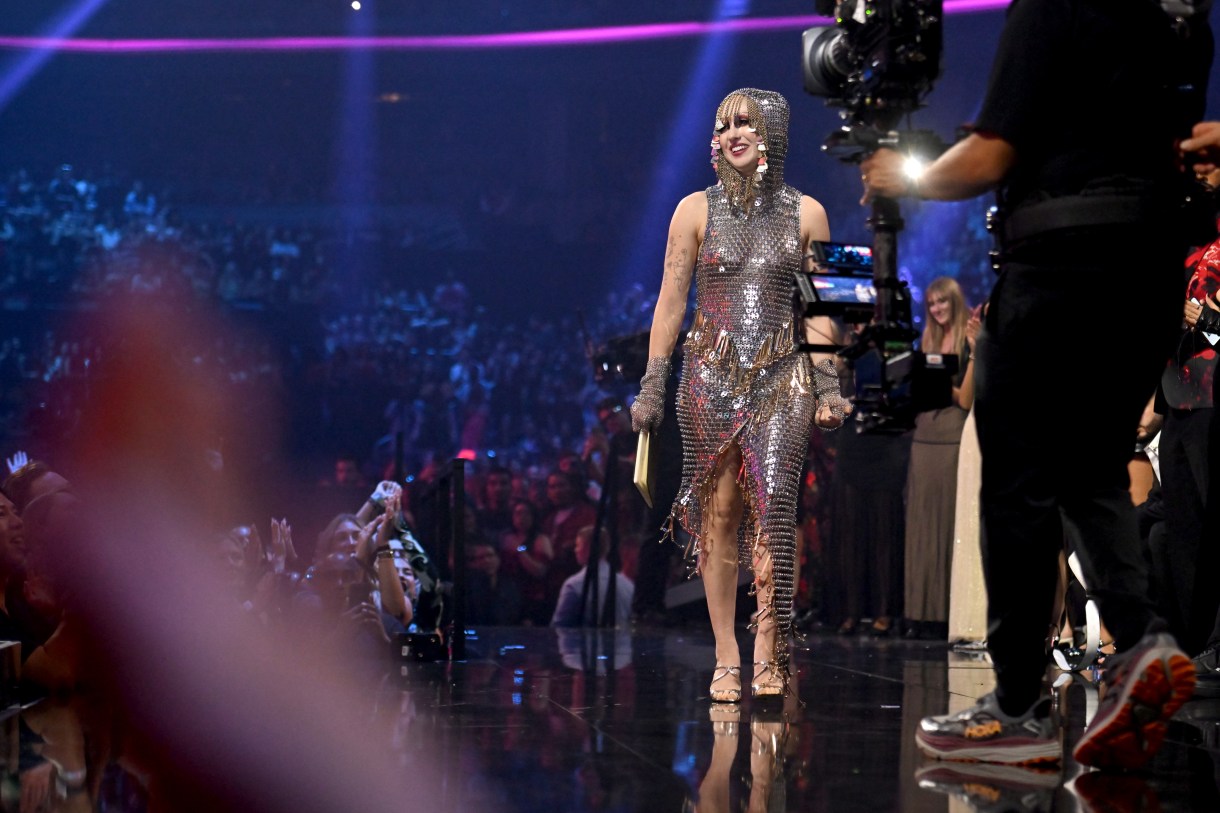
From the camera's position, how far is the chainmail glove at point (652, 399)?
421 cm

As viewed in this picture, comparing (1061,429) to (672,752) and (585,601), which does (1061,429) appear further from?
(585,601)

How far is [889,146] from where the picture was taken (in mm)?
2803

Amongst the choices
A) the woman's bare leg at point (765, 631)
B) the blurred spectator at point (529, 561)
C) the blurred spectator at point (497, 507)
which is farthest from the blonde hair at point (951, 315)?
the blurred spectator at point (497, 507)

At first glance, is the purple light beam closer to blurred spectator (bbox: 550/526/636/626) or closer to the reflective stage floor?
blurred spectator (bbox: 550/526/636/626)

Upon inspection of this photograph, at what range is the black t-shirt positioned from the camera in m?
2.59

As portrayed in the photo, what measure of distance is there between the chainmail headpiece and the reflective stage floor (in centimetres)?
171

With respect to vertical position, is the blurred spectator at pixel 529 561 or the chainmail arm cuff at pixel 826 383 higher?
the chainmail arm cuff at pixel 826 383

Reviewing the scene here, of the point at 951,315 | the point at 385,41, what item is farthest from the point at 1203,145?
the point at 385,41

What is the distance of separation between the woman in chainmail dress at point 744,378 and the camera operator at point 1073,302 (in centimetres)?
141

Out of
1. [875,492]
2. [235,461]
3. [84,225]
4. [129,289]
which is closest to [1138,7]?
[875,492]

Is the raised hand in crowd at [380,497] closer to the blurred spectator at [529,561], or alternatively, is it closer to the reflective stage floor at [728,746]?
the reflective stage floor at [728,746]

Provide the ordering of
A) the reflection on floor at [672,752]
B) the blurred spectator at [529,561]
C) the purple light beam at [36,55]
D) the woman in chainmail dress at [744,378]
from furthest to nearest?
the purple light beam at [36,55] → the blurred spectator at [529,561] → the woman in chainmail dress at [744,378] → the reflection on floor at [672,752]

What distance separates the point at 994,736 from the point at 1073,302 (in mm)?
955

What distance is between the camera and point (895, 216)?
2.86 meters
